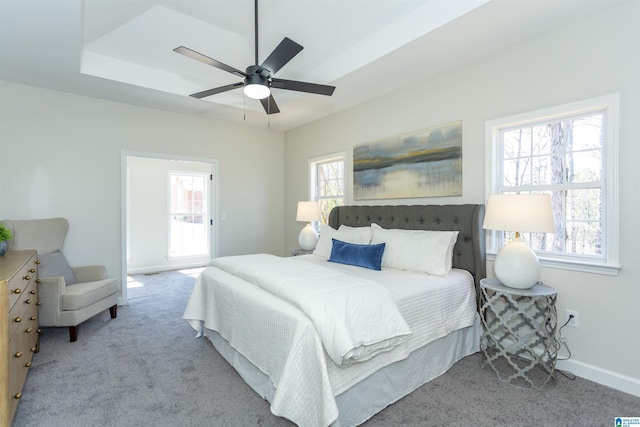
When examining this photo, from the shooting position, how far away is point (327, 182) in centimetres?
488

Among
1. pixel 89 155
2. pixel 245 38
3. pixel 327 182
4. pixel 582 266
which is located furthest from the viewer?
pixel 327 182

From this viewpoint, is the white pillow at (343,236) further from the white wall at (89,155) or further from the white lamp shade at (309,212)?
the white wall at (89,155)

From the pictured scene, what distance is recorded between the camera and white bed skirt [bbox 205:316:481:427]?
1751mm

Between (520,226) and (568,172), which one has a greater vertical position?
(568,172)

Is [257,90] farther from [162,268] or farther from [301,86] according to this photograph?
[162,268]

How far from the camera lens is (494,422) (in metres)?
1.82

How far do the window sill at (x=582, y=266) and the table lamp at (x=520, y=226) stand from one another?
1.17 feet

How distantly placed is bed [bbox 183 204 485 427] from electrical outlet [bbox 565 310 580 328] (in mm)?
646

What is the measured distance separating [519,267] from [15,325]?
11.1 feet

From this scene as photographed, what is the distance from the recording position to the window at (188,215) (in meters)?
6.52

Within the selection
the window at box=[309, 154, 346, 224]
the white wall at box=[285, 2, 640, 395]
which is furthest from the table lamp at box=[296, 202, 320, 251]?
the white wall at box=[285, 2, 640, 395]

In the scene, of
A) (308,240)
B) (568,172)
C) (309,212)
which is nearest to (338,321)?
(568,172)

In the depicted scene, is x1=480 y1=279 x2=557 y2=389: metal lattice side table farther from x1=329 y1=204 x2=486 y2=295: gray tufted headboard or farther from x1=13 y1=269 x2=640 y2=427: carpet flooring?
x1=329 y1=204 x2=486 y2=295: gray tufted headboard

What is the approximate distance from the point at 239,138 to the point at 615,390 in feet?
17.0
